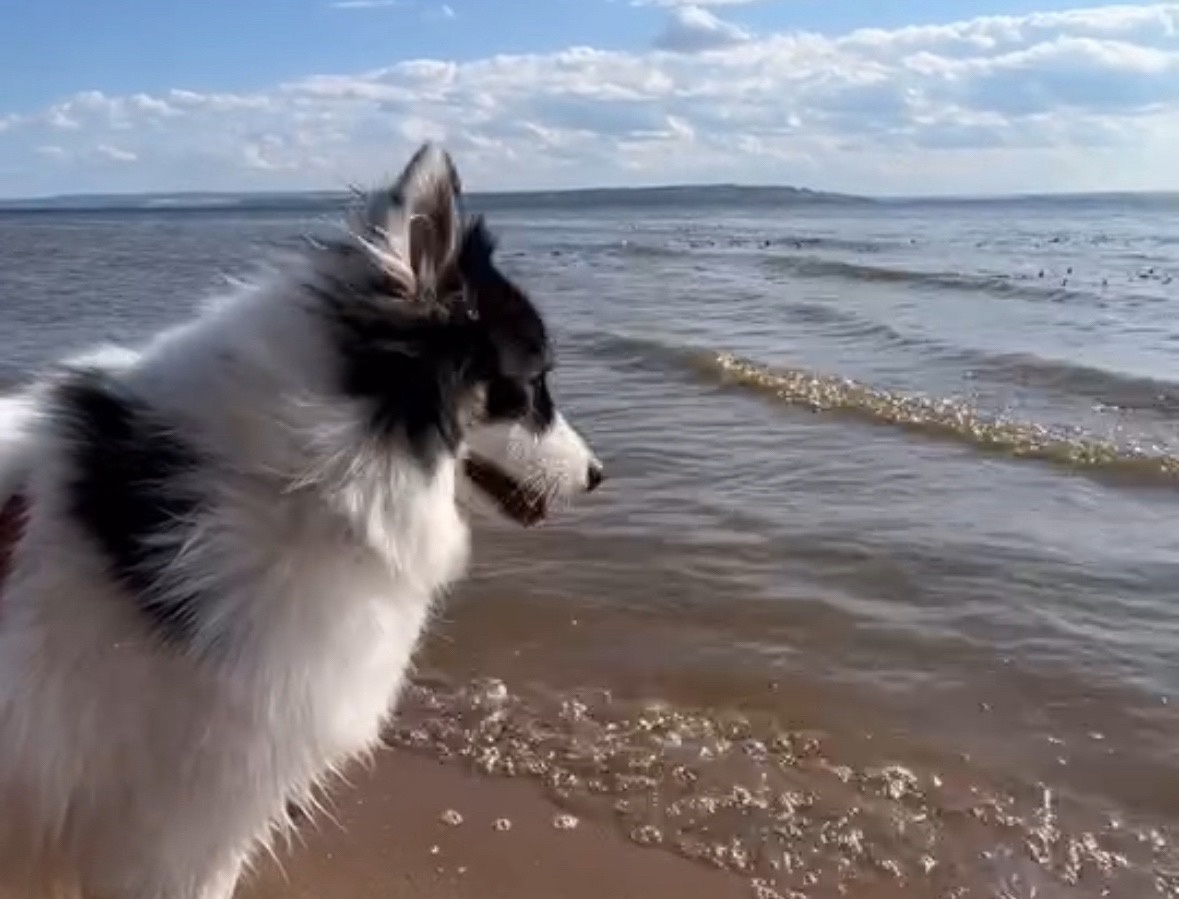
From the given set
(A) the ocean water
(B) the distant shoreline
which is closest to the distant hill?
(B) the distant shoreline

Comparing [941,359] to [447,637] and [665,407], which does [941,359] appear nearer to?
[665,407]

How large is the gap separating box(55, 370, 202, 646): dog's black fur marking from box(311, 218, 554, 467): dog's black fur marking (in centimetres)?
35

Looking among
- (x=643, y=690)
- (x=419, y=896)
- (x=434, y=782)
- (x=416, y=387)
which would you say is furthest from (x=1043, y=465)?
(x=416, y=387)

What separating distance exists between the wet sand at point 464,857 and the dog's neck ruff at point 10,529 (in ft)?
4.46

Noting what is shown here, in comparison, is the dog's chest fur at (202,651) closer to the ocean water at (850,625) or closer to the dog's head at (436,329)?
the dog's head at (436,329)

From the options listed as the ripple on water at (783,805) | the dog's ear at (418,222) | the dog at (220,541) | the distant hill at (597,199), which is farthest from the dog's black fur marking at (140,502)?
the distant hill at (597,199)

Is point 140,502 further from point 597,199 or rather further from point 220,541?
point 597,199

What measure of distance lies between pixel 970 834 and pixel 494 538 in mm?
2948

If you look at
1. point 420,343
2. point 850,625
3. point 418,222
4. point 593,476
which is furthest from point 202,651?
point 850,625

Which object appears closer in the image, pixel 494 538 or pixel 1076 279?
pixel 494 538

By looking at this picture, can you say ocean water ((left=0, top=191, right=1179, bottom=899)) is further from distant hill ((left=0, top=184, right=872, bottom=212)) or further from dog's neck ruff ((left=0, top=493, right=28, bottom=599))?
distant hill ((left=0, top=184, right=872, bottom=212))

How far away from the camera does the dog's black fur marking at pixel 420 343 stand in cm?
244

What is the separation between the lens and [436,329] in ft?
8.27

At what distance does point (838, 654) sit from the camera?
4.90 metres
